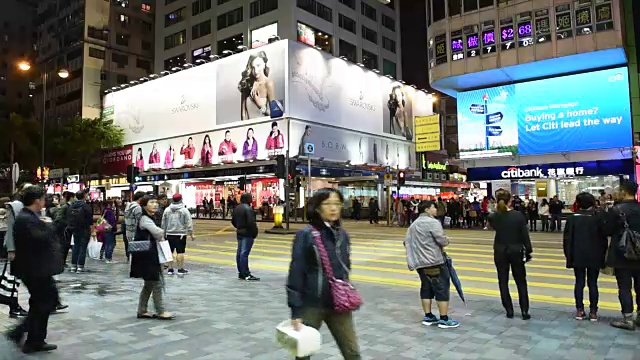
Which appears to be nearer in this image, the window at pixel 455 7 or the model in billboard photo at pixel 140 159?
the window at pixel 455 7

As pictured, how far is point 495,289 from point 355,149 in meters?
37.2

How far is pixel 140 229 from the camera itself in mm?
6293

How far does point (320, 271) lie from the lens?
11.1 ft

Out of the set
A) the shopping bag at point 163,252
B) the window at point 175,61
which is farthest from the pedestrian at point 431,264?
the window at point 175,61

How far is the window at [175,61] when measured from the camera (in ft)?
191

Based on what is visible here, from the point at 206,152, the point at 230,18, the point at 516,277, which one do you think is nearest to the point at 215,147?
the point at 206,152

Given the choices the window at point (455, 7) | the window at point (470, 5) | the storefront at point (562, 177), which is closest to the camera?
the storefront at point (562, 177)

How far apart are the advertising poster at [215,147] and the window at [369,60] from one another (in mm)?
23622

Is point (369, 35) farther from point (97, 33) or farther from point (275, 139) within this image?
point (97, 33)

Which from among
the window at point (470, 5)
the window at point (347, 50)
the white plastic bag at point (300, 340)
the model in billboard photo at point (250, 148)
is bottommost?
the white plastic bag at point (300, 340)

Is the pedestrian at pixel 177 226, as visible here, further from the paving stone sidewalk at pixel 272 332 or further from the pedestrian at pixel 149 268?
the pedestrian at pixel 149 268

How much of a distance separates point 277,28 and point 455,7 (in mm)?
19644

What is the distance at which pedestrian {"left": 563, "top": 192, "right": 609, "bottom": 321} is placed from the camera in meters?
6.29

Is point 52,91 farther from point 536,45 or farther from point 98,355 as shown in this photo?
point 98,355
